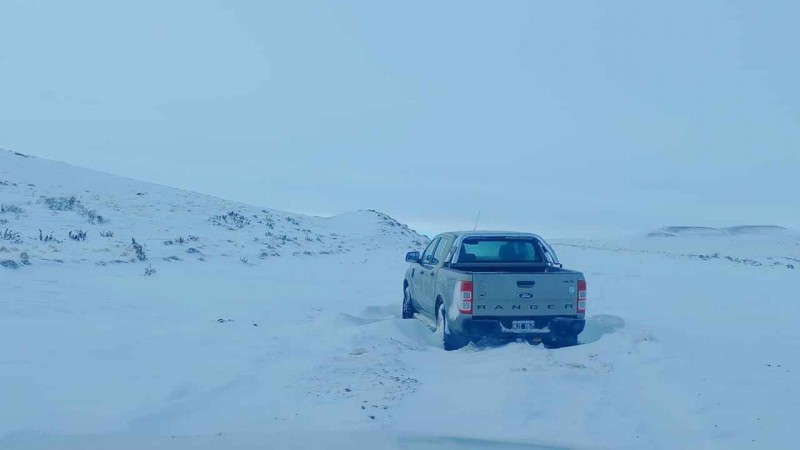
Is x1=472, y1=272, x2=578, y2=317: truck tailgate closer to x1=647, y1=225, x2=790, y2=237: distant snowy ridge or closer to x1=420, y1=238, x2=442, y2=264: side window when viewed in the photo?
x1=420, y1=238, x2=442, y2=264: side window

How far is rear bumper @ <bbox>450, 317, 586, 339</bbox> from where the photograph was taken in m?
10.4

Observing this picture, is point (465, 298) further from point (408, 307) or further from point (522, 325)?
point (408, 307)

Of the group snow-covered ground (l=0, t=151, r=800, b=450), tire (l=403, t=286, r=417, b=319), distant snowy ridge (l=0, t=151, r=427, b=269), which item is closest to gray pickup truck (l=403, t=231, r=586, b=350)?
snow-covered ground (l=0, t=151, r=800, b=450)

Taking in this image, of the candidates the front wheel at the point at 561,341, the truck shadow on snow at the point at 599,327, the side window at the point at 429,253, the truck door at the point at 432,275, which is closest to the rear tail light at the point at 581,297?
the front wheel at the point at 561,341

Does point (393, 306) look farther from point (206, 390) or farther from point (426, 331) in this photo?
point (206, 390)

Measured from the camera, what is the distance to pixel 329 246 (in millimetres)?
33469

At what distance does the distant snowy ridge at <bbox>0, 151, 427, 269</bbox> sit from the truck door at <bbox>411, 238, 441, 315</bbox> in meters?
7.19

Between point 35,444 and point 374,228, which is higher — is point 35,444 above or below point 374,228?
below

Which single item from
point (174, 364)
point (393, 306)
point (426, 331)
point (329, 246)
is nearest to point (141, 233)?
point (329, 246)

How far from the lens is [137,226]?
1126 inches

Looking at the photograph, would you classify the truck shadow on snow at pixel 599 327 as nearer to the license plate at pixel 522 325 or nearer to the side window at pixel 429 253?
the license plate at pixel 522 325

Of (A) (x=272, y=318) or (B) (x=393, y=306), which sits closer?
(A) (x=272, y=318)

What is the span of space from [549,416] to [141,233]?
2147cm

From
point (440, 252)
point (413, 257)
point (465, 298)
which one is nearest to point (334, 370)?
point (465, 298)
